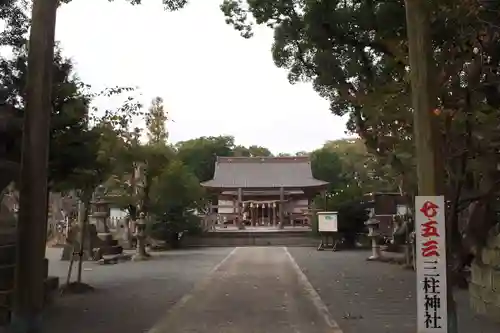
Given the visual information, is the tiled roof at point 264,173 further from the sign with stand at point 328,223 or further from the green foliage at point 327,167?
the sign with stand at point 328,223

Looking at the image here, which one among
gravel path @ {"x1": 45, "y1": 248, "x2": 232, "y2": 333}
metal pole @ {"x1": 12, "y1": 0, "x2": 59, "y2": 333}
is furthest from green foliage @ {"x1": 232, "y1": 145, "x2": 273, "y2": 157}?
metal pole @ {"x1": 12, "y1": 0, "x2": 59, "y2": 333}

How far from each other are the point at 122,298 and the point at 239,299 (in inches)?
102

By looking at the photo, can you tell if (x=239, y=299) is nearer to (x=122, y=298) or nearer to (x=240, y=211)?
(x=122, y=298)

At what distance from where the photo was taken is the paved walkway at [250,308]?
938cm

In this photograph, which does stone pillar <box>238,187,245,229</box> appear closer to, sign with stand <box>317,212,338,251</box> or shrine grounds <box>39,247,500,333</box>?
sign with stand <box>317,212,338,251</box>

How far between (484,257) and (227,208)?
39028mm

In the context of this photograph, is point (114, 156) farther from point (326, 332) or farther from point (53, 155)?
point (326, 332)

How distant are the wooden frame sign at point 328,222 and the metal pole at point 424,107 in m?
24.0

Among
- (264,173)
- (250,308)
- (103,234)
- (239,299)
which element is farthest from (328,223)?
(250,308)

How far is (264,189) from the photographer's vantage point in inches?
1908

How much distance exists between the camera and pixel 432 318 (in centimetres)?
656

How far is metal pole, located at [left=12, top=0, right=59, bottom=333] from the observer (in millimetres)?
6688

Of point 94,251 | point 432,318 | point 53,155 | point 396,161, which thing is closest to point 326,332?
point 432,318

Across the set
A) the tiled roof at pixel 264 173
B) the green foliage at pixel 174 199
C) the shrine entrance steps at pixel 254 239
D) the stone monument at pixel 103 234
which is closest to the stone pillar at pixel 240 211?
the tiled roof at pixel 264 173
